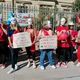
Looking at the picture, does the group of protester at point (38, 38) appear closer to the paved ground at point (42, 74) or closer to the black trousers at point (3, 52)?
the black trousers at point (3, 52)

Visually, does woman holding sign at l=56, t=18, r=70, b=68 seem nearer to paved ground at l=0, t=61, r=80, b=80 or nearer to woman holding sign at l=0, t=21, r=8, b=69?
paved ground at l=0, t=61, r=80, b=80

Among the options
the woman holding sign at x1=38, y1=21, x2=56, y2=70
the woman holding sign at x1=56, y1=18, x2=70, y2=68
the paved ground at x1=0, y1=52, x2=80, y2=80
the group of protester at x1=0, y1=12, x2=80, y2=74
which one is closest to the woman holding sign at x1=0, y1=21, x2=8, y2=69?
the group of protester at x1=0, y1=12, x2=80, y2=74

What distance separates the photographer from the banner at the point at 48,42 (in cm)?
1027

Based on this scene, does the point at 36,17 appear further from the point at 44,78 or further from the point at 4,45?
the point at 44,78

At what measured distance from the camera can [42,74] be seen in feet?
32.2

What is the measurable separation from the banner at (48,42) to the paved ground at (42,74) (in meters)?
0.72

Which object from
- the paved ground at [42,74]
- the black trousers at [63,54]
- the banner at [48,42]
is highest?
the banner at [48,42]

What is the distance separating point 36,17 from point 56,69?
4891mm

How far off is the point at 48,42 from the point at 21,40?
886mm

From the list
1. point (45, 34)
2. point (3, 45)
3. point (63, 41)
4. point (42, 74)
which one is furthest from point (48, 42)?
point (3, 45)

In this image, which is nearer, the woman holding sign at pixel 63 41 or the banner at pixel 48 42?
the banner at pixel 48 42

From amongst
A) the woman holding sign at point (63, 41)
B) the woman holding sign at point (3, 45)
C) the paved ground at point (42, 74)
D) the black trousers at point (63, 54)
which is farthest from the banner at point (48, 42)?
the woman holding sign at point (3, 45)

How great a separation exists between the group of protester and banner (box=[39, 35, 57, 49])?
111mm

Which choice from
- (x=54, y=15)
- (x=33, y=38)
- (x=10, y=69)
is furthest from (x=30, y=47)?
(x=54, y=15)
